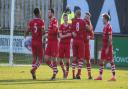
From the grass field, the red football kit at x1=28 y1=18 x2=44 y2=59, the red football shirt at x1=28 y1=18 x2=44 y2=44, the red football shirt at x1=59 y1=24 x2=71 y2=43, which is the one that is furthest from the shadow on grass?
the red football shirt at x1=59 y1=24 x2=71 y2=43

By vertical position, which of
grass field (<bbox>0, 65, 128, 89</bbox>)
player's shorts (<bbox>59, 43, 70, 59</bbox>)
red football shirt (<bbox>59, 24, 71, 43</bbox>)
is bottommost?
grass field (<bbox>0, 65, 128, 89</bbox>)

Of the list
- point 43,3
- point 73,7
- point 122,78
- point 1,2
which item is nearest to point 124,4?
point 73,7

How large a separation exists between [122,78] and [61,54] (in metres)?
2.78

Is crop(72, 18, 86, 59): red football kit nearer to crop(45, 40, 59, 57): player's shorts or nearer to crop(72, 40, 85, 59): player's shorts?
crop(72, 40, 85, 59): player's shorts

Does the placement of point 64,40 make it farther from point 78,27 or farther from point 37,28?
point 37,28

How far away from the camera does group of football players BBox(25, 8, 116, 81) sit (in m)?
21.9

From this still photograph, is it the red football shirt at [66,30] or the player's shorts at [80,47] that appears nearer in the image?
the player's shorts at [80,47]

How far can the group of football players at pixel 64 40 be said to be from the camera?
21.9m

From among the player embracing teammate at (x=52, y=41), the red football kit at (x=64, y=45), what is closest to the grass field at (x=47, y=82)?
the player embracing teammate at (x=52, y=41)

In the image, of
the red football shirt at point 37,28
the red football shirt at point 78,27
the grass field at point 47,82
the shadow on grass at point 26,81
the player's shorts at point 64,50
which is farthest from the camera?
the player's shorts at point 64,50

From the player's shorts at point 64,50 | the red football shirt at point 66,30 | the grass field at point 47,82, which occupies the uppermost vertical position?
the red football shirt at point 66,30

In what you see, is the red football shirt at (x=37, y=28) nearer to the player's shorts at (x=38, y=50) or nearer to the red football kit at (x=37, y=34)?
the red football kit at (x=37, y=34)

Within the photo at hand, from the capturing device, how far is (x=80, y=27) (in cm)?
2245

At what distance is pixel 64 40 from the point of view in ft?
75.0
